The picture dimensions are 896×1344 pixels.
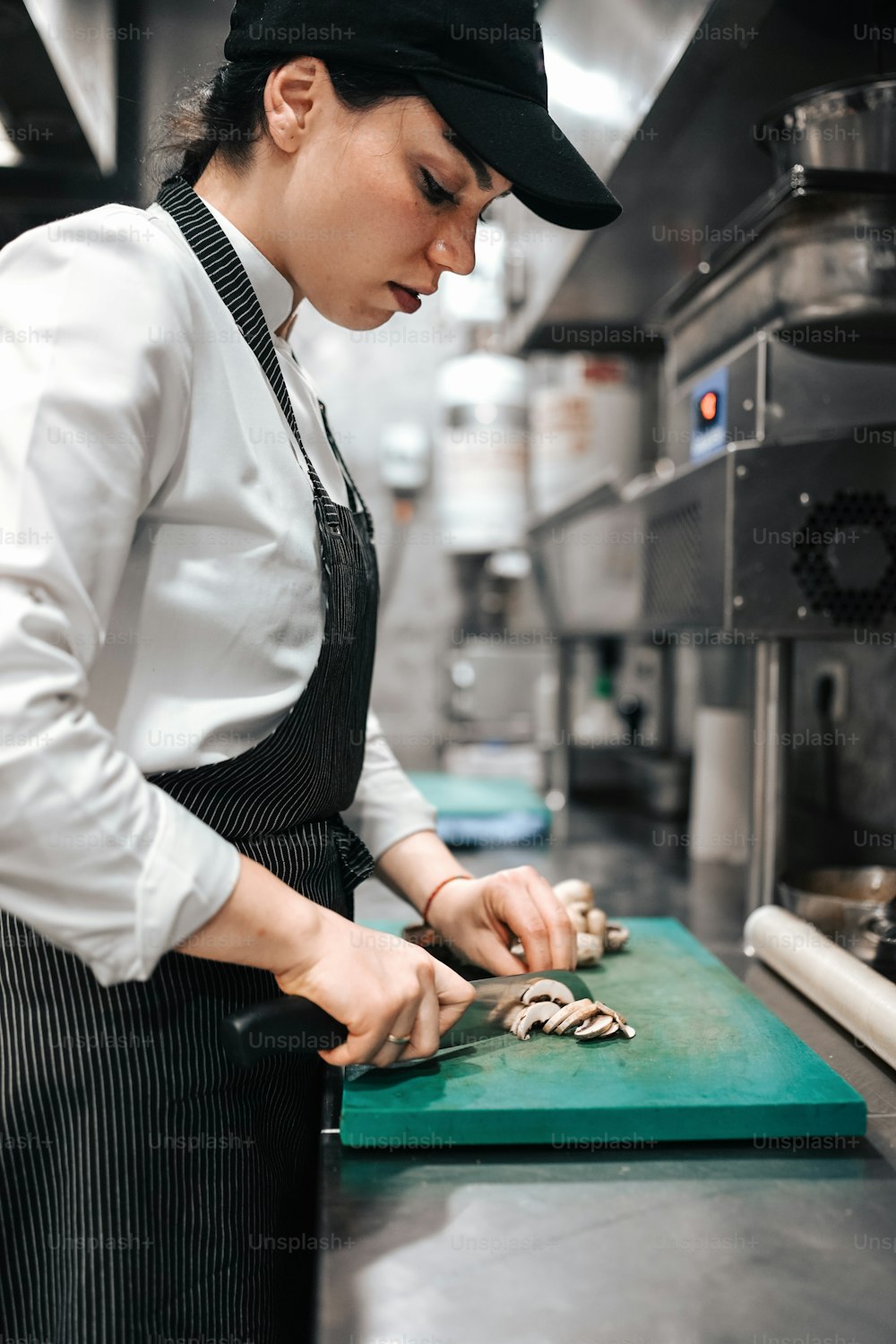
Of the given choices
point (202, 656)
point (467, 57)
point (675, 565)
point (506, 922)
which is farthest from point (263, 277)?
point (675, 565)

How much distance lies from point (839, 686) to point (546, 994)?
3.18 feet

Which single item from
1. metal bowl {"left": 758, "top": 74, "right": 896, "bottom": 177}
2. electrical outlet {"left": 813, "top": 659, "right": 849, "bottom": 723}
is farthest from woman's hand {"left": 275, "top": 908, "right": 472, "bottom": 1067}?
electrical outlet {"left": 813, "top": 659, "right": 849, "bottom": 723}

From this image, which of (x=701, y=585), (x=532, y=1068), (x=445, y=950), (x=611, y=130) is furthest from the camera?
(x=611, y=130)

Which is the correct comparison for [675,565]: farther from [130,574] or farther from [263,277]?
[130,574]

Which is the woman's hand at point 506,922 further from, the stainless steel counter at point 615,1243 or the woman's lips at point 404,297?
the woman's lips at point 404,297

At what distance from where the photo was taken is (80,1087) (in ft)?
2.37

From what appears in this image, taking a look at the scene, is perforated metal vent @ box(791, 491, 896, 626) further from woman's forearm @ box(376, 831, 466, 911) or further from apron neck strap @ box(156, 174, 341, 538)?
apron neck strap @ box(156, 174, 341, 538)

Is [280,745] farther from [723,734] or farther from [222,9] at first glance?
[723,734]

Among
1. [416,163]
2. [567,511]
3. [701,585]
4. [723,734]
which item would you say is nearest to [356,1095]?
[416,163]

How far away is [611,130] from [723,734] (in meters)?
0.96

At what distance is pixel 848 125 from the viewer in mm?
1154

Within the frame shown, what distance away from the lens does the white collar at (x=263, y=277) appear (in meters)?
0.84

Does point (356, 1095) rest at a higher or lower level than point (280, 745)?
lower

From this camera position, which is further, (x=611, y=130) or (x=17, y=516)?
(x=611, y=130)
